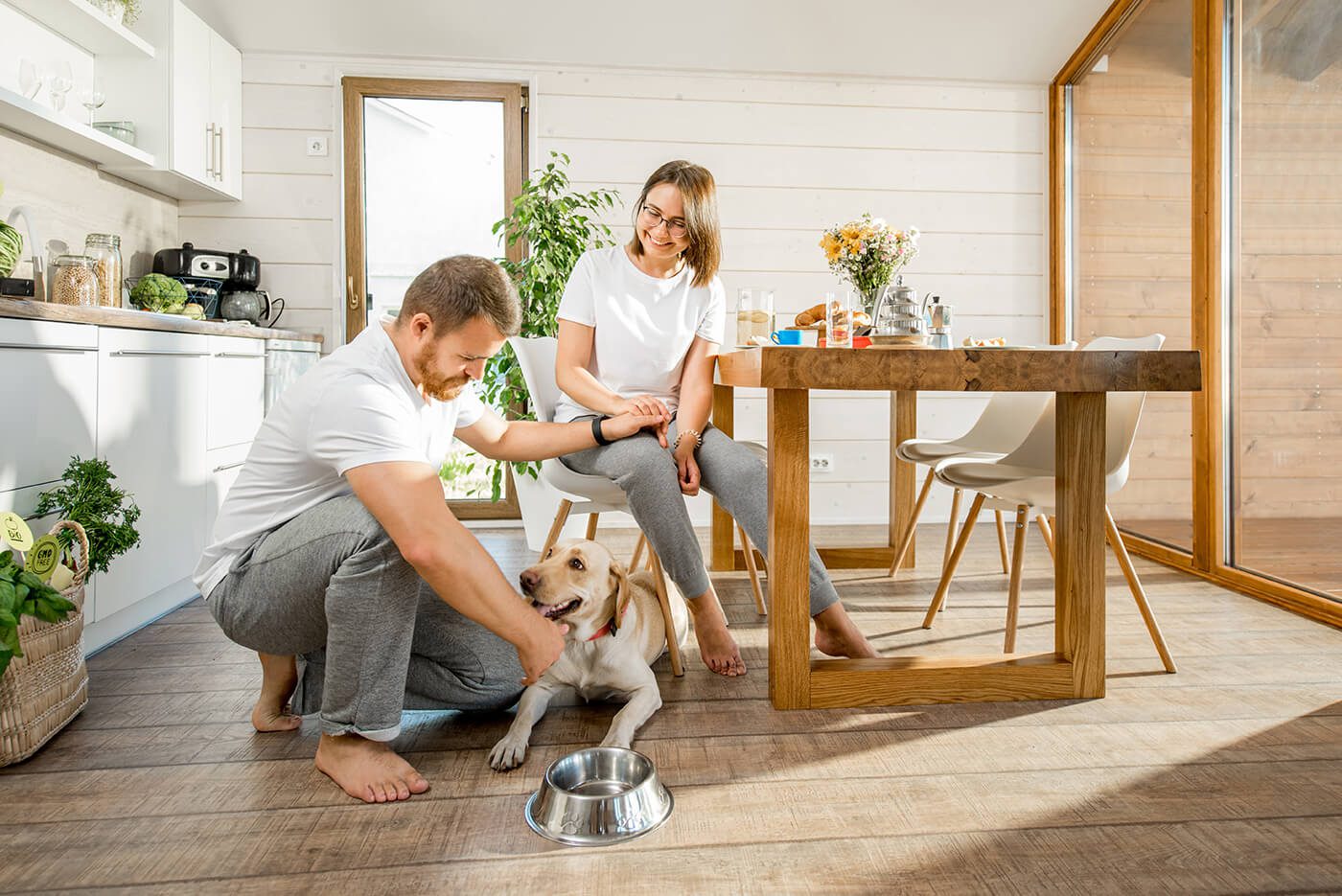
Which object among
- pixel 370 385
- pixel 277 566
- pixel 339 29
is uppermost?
pixel 339 29

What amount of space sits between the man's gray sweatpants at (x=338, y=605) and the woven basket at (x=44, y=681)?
0.34 meters

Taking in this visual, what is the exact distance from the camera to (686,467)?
2.11 meters

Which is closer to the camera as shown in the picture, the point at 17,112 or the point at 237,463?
the point at 17,112

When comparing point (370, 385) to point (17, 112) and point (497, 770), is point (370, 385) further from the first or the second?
point (17, 112)

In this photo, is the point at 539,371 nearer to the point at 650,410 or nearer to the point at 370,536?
the point at 650,410

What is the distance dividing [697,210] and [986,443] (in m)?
1.37

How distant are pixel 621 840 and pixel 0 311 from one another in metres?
1.64

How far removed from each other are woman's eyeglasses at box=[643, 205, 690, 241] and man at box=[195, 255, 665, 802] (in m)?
0.78

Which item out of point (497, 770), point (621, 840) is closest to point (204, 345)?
point (497, 770)

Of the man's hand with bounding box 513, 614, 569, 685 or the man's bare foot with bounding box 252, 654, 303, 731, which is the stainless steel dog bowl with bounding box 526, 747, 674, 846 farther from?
the man's bare foot with bounding box 252, 654, 303, 731

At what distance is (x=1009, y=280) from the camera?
14.0 ft

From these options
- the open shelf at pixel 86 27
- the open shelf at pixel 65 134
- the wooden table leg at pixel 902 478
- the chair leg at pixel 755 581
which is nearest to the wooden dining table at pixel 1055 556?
the chair leg at pixel 755 581

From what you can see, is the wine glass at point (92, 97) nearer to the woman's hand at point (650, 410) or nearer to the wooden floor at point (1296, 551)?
the woman's hand at point (650, 410)

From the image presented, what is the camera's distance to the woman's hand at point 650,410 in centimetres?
212
